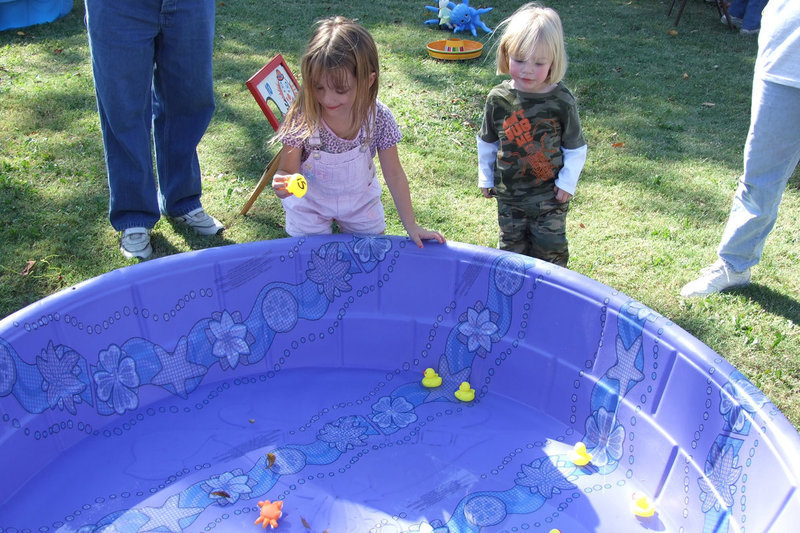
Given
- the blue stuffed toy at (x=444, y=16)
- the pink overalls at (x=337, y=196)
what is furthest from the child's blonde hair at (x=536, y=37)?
the blue stuffed toy at (x=444, y=16)

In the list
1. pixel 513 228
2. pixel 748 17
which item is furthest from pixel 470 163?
pixel 748 17

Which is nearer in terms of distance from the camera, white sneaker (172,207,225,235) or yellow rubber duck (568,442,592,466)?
yellow rubber duck (568,442,592,466)

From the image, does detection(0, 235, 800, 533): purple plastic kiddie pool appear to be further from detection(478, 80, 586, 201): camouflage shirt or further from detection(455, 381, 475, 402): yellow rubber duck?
detection(478, 80, 586, 201): camouflage shirt

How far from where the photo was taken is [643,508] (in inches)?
76.8

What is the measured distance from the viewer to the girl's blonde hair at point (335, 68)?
202cm

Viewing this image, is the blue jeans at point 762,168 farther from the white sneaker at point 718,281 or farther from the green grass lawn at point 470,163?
the green grass lawn at point 470,163

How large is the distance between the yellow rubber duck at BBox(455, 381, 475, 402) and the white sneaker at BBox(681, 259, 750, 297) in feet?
3.25

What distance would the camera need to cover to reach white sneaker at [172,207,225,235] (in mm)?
2992

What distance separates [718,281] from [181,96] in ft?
7.41

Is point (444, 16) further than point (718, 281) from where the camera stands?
Yes

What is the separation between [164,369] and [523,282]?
4.07ft

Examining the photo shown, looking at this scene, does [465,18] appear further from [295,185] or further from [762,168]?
[295,185]

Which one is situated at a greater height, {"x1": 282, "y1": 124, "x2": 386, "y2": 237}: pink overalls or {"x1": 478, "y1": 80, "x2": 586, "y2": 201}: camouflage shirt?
{"x1": 478, "y1": 80, "x2": 586, "y2": 201}: camouflage shirt

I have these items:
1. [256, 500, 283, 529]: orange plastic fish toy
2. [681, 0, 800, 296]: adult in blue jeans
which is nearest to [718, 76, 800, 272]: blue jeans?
[681, 0, 800, 296]: adult in blue jeans
